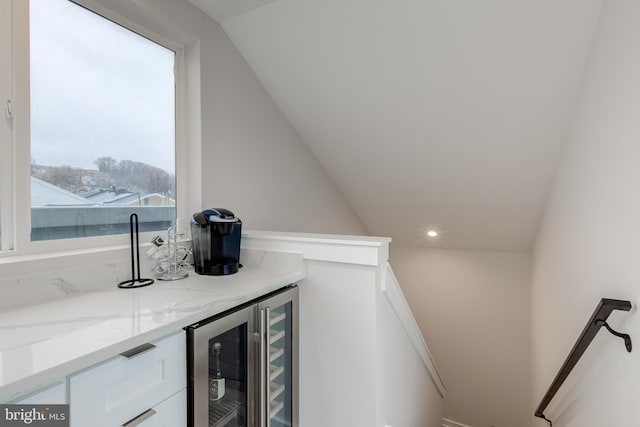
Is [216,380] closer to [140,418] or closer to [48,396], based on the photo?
[140,418]

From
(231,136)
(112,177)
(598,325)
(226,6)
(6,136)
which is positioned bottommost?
(598,325)

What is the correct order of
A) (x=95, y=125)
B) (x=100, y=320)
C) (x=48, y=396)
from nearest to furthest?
(x=48, y=396) → (x=100, y=320) → (x=95, y=125)

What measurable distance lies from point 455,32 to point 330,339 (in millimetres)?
1828

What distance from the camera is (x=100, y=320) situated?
0.97m

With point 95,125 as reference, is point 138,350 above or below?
below

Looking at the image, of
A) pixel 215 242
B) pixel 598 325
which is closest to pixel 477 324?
pixel 598 325

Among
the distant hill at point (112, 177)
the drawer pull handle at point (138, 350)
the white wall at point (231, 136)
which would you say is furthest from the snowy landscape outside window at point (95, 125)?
the drawer pull handle at point (138, 350)

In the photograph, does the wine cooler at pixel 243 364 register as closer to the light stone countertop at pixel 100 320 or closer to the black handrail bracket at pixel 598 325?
the light stone countertop at pixel 100 320

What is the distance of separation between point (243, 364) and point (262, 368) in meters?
0.09

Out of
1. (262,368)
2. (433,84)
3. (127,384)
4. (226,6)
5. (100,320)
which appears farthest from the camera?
(433,84)

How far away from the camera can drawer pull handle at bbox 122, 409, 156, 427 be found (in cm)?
85

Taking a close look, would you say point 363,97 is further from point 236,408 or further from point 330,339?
point 236,408

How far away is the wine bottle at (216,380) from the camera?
45.6 inches

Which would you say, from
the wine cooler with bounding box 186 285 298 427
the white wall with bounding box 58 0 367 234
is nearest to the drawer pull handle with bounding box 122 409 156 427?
the wine cooler with bounding box 186 285 298 427
